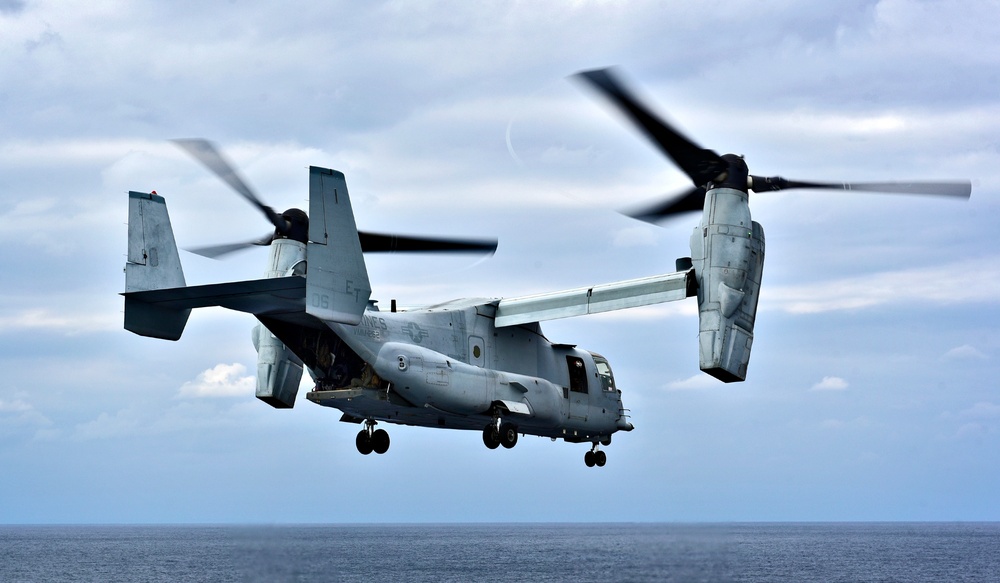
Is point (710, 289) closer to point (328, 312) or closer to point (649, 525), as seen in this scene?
point (328, 312)

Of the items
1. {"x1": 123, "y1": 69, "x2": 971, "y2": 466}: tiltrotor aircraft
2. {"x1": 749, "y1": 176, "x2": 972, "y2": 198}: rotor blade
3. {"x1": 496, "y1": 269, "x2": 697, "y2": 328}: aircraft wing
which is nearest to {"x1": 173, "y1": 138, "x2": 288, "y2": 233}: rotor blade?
{"x1": 123, "y1": 69, "x2": 971, "y2": 466}: tiltrotor aircraft

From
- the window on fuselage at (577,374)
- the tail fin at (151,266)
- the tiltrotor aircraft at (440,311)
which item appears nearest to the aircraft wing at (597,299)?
the tiltrotor aircraft at (440,311)

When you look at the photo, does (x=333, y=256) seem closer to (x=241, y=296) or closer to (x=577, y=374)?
(x=241, y=296)

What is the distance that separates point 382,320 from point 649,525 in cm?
1697

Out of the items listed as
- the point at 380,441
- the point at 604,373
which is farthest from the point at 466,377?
the point at 604,373

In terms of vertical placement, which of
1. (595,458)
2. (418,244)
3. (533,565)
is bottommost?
(533,565)

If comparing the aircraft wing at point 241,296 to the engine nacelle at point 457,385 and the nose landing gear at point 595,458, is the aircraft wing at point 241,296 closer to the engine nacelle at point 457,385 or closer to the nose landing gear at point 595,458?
the engine nacelle at point 457,385

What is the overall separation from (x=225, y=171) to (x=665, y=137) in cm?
1164

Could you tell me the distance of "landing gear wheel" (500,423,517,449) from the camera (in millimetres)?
27922

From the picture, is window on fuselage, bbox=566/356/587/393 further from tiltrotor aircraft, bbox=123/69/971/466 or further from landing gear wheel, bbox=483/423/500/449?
landing gear wheel, bbox=483/423/500/449

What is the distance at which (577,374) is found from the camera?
103 feet

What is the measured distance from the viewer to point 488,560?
95500mm

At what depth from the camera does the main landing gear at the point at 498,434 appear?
91.4 ft

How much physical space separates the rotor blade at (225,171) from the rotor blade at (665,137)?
35.1 ft
